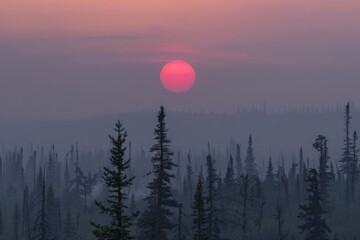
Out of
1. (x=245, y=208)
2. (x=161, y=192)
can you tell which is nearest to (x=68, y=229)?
(x=245, y=208)

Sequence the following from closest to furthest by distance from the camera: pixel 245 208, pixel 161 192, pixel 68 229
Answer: pixel 161 192 → pixel 245 208 → pixel 68 229

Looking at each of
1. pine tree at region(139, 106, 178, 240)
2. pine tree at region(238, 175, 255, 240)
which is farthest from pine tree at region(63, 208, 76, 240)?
pine tree at region(139, 106, 178, 240)

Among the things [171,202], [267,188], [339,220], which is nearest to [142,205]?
[267,188]

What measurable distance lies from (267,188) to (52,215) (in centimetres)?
4192

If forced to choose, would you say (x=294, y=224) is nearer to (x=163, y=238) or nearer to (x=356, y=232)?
(x=356, y=232)

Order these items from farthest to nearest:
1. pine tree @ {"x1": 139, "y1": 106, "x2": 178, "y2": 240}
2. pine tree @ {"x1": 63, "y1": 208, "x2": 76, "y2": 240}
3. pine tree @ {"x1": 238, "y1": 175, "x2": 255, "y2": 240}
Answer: pine tree @ {"x1": 63, "y1": 208, "x2": 76, "y2": 240} < pine tree @ {"x1": 238, "y1": 175, "x2": 255, "y2": 240} < pine tree @ {"x1": 139, "y1": 106, "x2": 178, "y2": 240}

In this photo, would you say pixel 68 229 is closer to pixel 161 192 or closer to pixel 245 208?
pixel 245 208

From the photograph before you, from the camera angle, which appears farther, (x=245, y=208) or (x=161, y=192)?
(x=245, y=208)

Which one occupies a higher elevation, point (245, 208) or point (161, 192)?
point (245, 208)

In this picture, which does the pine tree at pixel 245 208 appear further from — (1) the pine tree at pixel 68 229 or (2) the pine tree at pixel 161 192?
(1) the pine tree at pixel 68 229

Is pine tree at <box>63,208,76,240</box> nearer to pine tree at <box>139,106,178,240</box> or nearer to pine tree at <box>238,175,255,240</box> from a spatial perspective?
pine tree at <box>238,175,255,240</box>

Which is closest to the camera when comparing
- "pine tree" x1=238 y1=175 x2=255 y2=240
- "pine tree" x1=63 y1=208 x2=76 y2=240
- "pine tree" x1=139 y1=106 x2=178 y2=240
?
"pine tree" x1=139 y1=106 x2=178 y2=240

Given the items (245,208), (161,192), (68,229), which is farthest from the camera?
(68,229)

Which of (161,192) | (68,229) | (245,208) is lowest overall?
(68,229)
